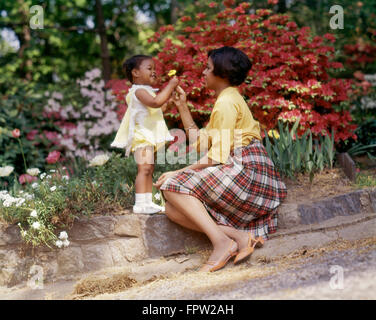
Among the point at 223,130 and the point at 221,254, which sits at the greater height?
the point at 223,130

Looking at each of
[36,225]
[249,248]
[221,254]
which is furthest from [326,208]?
[36,225]

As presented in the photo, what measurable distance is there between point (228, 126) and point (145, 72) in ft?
2.64

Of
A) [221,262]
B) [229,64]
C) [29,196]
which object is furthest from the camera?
[29,196]

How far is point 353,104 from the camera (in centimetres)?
529

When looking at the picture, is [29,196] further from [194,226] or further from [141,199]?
[194,226]

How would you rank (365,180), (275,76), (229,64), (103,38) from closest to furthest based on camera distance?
(229,64), (365,180), (275,76), (103,38)

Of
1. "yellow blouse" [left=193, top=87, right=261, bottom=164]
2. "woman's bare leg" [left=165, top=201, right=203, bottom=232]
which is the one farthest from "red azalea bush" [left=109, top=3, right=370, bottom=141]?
"woman's bare leg" [left=165, top=201, right=203, bottom=232]

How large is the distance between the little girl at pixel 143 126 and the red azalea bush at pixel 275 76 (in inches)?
28.4

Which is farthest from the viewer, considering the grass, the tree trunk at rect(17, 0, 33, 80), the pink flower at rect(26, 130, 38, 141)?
the tree trunk at rect(17, 0, 33, 80)

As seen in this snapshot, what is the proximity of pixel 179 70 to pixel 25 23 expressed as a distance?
11.2 ft

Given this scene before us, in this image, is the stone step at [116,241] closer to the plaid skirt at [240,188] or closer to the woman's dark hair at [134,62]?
the plaid skirt at [240,188]

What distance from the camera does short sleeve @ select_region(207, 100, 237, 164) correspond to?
2803 millimetres

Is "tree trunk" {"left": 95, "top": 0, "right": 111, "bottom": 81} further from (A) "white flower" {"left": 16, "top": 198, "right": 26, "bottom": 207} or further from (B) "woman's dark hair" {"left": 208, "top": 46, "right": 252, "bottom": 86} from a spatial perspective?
(B) "woman's dark hair" {"left": 208, "top": 46, "right": 252, "bottom": 86}

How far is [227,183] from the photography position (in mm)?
2838
